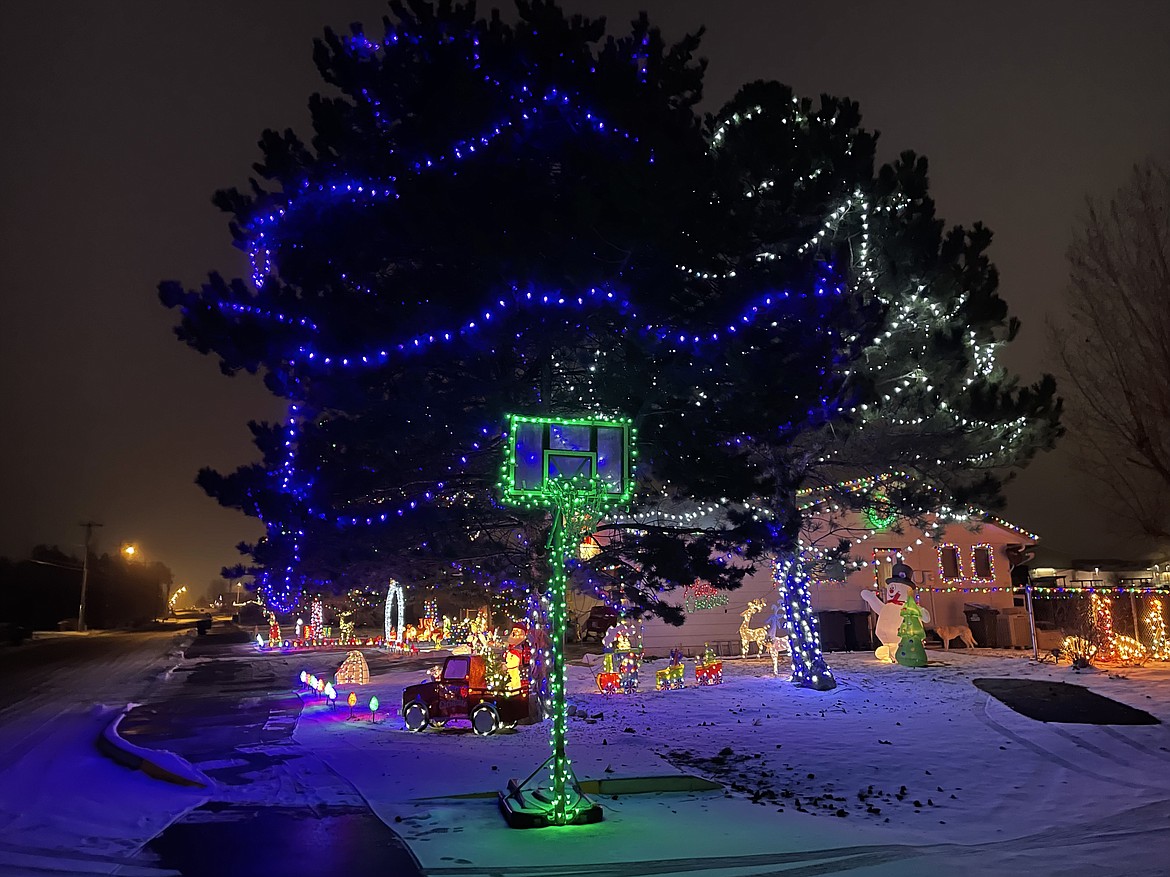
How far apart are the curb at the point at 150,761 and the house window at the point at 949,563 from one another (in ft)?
83.9

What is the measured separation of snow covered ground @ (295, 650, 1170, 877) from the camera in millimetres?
6570

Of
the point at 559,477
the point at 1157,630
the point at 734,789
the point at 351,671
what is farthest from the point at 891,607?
the point at 559,477

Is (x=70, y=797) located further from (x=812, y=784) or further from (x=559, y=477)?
(x=812, y=784)

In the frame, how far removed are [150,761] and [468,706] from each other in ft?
15.2

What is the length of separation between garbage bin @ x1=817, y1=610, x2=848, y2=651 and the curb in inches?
828

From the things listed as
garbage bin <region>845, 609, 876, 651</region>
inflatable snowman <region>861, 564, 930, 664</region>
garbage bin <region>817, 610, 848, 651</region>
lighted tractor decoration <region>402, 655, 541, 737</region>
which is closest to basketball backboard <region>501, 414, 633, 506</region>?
lighted tractor decoration <region>402, 655, 541, 737</region>

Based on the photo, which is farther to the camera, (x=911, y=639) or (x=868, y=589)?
(x=868, y=589)

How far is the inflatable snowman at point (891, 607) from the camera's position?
21891mm

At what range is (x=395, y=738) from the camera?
1234cm

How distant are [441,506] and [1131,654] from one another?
16213mm

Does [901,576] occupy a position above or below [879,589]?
above

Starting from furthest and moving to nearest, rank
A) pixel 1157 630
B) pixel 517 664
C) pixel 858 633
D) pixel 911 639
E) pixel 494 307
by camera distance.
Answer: pixel 858 633 < pixel 911 639 < pixel 1157 630 < pixel 517 664 < pixel 494 307

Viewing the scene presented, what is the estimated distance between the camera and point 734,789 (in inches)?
Result: 352

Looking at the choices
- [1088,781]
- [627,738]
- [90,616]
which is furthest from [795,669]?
[90,616]
